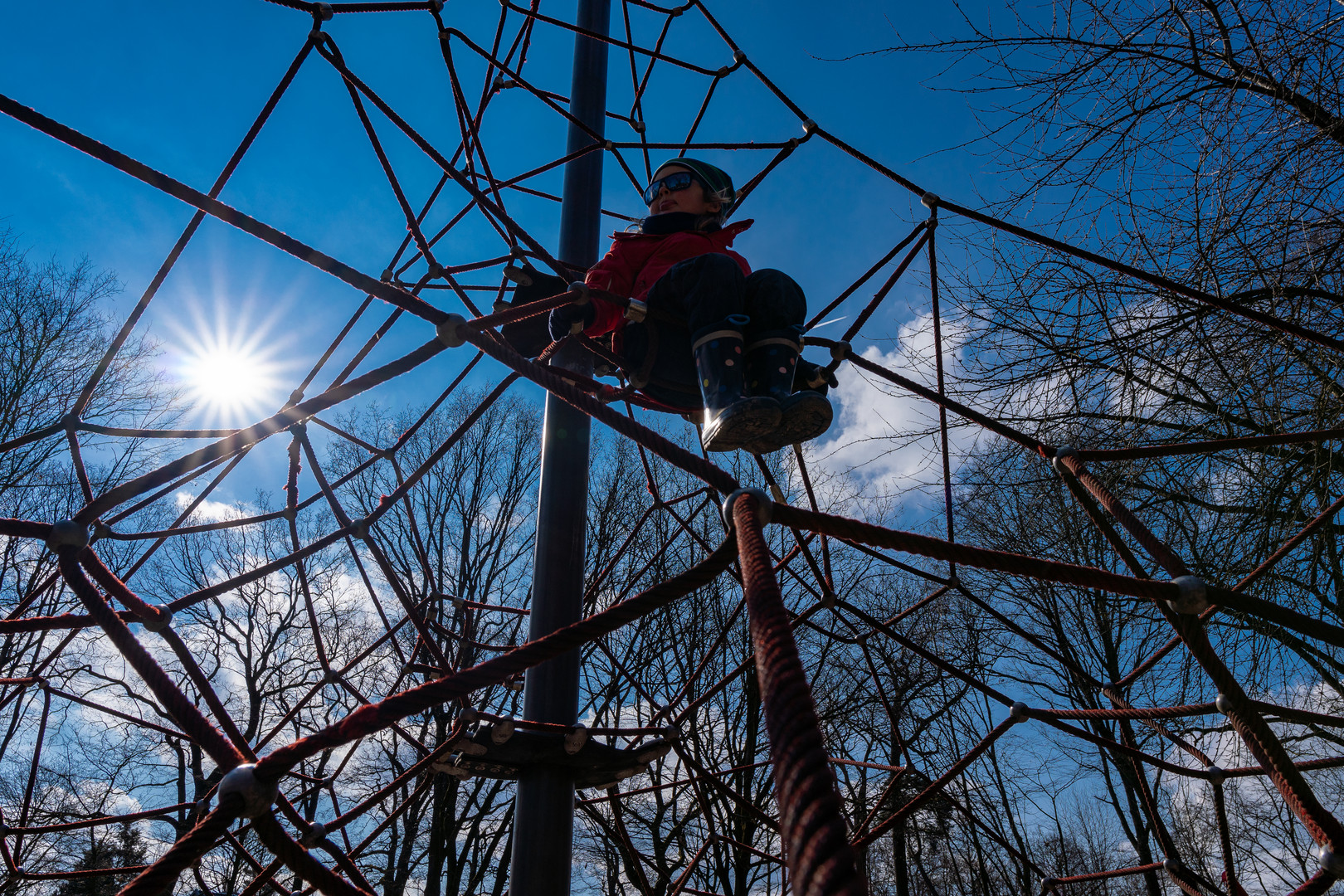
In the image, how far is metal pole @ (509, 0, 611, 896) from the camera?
1851 millimetres

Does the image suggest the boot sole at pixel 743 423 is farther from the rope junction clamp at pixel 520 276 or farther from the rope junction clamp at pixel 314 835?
the rope junction clamp at pixel 314 835

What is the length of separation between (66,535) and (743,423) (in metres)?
1.63

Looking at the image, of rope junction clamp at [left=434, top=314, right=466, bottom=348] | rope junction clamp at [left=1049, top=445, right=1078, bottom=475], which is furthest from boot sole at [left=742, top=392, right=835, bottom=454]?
rope junction clamp at [left=434, top=314, right=466, bottom=348]

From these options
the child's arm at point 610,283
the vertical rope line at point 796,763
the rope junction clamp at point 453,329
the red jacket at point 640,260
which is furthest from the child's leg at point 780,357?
the vertical rope line at point 796,763

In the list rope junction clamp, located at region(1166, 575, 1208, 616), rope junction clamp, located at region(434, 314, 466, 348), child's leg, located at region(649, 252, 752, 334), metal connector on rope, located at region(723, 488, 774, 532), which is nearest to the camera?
metal connector on rope, located at region(723, 488, 774, 532)

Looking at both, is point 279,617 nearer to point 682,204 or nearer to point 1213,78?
point 682,204

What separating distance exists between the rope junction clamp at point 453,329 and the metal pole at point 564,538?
0.67 meters

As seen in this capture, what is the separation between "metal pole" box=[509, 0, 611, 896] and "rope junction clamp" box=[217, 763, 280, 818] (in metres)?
0.80

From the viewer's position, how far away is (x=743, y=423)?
7.45 feet

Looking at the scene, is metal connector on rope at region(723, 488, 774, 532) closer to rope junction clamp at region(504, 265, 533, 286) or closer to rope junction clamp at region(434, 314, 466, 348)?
rope junction clamp at region(434, 314, 466, 348)

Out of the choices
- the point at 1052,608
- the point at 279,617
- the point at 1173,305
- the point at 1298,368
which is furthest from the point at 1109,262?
the point at 279,617

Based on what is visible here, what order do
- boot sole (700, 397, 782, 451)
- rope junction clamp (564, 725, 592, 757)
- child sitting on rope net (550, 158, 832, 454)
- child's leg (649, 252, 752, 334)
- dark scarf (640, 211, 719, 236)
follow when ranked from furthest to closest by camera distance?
dark scarf (640, 211, 719, 236) < child's leg (649, 252, 752, 334) < child sitting on rope net (550, 158, 832, 454) < boot sole (700, 397, 782, 451) < rope junction clamp (564, 725, 592, 757)

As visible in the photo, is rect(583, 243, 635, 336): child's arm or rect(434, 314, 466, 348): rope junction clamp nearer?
rect(434, 314, 466, 348): rope junction clamp

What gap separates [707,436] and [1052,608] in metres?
9.67
